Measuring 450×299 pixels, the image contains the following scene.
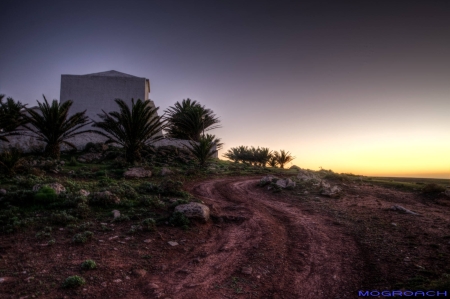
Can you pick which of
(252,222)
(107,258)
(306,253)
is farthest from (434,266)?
(107,258)

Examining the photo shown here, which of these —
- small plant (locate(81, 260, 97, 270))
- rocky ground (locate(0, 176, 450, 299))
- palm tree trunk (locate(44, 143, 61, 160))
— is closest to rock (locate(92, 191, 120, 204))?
rocky ground (locate(0, 176, 450, 299))

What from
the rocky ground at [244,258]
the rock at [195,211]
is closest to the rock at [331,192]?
the rocky ground at [244,258]

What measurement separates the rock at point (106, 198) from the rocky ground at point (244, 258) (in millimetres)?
1546

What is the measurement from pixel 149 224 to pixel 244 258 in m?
2.42

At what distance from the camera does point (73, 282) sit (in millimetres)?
3311

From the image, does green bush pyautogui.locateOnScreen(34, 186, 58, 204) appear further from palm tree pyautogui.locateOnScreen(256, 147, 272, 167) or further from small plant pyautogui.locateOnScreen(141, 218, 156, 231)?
palm tree pyautogui.locateOnScreen(256, 147, 272, 167)

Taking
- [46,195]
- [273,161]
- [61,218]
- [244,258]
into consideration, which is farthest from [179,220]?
[273,161]

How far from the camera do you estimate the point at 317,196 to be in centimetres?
962

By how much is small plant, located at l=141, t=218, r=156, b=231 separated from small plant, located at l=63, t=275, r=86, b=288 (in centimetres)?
209

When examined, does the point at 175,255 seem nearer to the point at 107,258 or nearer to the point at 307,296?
the point at 107,258

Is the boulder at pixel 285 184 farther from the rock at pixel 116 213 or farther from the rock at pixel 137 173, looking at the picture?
the rock at pixel 116 213

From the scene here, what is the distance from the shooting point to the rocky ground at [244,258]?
11.0 ft

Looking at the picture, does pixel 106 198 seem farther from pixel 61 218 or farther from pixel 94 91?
pixel 94 91

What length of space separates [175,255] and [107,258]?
116cm
